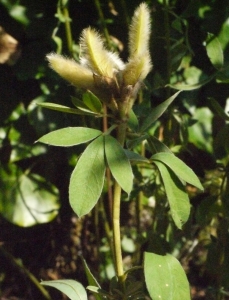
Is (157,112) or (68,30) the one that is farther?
(68,30)

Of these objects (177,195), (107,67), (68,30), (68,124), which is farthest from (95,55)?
(68,124)

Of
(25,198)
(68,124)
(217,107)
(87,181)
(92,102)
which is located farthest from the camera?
(25,198)

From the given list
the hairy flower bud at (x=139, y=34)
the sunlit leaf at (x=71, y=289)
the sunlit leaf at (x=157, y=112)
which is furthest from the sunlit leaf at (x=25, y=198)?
the hairy flower bud at (x=139, y=34)

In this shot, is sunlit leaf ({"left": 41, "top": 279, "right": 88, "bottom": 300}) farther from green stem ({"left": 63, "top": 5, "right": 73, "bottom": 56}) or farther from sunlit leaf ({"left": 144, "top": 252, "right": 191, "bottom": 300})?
green stem ({"left": 63, "top": 5, "right": 73, "bottom": 56})

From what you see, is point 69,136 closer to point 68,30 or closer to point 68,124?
point 68,30

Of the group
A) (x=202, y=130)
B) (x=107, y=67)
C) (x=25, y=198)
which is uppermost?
(x=107, y=67)

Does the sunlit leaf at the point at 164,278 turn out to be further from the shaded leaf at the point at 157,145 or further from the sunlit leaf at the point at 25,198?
the sunlit leaf at the point at 25,198

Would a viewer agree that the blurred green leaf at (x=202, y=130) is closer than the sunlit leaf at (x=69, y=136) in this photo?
No

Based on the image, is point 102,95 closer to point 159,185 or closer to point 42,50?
point 159,185
